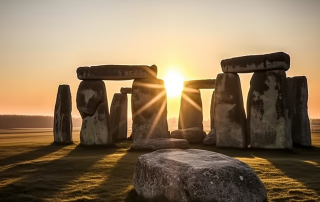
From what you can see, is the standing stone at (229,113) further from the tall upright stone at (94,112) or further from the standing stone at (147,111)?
the tall upright stone at (94,112)

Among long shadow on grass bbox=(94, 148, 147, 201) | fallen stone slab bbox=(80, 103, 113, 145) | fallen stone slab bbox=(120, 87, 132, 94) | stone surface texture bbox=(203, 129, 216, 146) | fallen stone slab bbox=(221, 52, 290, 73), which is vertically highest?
fallen stone slab bbox=(221, 52, 290, 73)

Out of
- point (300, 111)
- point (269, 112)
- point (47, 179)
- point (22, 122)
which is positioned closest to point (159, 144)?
point (269, 112)

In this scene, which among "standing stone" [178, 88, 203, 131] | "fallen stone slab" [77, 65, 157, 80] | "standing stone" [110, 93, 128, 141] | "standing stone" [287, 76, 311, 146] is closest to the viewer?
"standing stone" [287, 76, 311, 146]

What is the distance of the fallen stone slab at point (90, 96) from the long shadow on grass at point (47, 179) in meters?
5.64

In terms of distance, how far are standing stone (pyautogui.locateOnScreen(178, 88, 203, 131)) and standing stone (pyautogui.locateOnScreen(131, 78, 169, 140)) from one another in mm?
6769

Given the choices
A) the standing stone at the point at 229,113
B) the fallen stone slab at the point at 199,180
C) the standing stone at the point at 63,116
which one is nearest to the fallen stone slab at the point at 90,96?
the standing stone at the point at 63,116

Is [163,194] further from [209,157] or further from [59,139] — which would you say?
[59,139]

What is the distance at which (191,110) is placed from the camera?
846 inches

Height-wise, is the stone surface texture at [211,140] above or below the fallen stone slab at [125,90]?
below

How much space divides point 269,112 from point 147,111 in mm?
5551

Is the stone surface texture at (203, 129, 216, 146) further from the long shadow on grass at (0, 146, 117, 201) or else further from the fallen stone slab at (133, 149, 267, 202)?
the fallen stone slab at (133, 149, 267, 202)

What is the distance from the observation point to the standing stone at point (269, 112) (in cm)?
1224

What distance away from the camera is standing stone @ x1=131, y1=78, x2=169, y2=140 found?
14.4 m

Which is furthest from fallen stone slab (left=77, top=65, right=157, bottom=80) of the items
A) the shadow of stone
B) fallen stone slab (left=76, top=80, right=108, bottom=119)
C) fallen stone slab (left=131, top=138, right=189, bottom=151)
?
the shadow of stone
